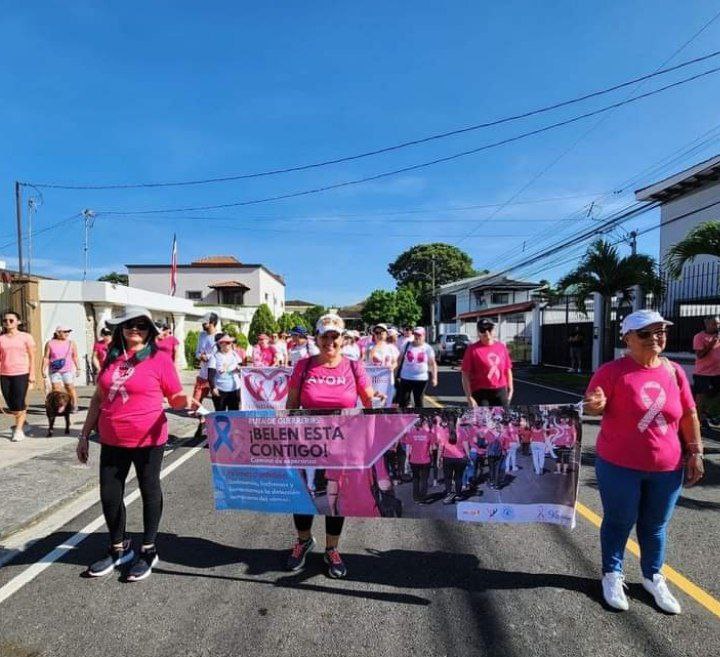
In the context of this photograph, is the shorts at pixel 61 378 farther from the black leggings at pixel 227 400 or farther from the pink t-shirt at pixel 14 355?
the black leggings at pixel 227 400

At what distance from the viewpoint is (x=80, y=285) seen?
15.7 meters

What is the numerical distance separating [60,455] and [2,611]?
13.7ft

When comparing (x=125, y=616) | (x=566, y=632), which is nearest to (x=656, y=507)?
(x=566, y=632)

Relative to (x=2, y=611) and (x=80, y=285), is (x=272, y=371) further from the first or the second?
(x=80, y=285)

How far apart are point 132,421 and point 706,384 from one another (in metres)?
8.19

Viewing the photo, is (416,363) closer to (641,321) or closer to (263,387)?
(263,387)

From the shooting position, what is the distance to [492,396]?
6.73m

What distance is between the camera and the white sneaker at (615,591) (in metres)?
3.18

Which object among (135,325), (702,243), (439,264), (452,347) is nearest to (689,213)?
(702,243)

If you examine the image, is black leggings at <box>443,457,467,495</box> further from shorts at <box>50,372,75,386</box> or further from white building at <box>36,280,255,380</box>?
white building at <box>36,280,255,380</box>

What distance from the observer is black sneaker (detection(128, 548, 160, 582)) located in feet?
11.8

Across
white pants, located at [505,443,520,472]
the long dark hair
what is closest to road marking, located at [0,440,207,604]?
the long dark hair

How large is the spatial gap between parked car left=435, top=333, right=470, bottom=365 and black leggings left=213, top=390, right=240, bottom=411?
22235 mm

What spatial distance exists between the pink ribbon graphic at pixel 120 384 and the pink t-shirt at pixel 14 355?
17.6 ft
